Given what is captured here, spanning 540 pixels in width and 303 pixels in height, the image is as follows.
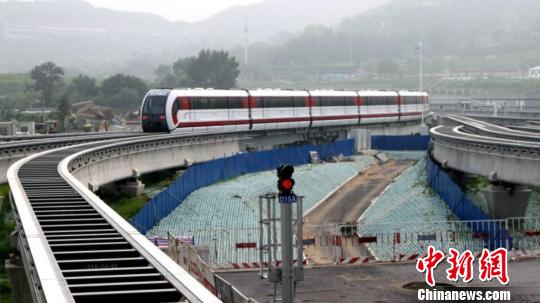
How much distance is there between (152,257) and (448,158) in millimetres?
49647

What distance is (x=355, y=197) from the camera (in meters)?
59.1

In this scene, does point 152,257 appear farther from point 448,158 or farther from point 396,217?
point 448,158

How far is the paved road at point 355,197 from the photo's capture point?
166 feet

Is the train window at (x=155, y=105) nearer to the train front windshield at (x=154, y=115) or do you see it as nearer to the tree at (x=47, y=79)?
the train front windshield at (x=154, y=115)

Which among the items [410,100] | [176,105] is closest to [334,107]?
[410,100]

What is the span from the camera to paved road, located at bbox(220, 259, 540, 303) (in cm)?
3014

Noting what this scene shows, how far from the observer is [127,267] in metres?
17.3

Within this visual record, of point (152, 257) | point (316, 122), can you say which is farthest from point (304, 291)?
point (316, 122)

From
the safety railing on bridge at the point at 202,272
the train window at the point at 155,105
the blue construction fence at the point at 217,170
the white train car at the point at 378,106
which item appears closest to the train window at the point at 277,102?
the blue construction fence at the point at 217,170

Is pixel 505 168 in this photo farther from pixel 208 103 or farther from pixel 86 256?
pixel 86 256

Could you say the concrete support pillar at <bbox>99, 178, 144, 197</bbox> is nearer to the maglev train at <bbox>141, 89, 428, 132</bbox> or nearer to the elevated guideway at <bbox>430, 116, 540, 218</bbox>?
the maglev train at <bbox>141, 89, 428, 132</bbox>

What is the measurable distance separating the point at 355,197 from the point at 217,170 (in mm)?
8354

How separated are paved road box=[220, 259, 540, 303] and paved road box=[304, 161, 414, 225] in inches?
518

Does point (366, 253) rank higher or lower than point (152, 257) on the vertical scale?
lower
